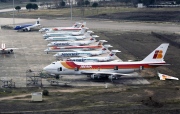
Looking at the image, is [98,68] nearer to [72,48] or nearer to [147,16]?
[72,48]

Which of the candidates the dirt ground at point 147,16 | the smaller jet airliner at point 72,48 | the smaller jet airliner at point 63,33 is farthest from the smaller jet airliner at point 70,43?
the dirt ground at point 147,16

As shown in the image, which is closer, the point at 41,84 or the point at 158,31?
the point at 41,84

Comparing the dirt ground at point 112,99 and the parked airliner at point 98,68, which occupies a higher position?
the parked airliner at point 98,68

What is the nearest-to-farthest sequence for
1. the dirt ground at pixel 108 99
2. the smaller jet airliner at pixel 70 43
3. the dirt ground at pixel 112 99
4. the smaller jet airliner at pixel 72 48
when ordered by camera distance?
1. the dirt ground at pixel 112 99
2. the dirt ground at pixel 108 99
3. the smaller jet airliner at pixel 72 48
4. the smaller jet airliner at pixel 70 43

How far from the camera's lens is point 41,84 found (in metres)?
68.7

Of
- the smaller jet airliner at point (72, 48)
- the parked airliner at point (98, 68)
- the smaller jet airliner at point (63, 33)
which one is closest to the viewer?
→ the parked airliner at point (98, 68)

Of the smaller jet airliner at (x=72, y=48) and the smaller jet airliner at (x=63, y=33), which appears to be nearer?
the smaller jet airliner at (x=72, y=48)

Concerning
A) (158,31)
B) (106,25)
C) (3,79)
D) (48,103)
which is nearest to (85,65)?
(3,79)

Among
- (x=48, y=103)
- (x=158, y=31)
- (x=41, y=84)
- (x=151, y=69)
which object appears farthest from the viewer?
(x=158, y=31)

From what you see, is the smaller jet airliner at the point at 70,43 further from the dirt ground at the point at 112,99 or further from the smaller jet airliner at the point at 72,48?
the dirt ground at the point at 112,99

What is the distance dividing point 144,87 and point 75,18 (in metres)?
109

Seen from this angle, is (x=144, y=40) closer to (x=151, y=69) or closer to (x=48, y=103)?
(x=151, y=69)

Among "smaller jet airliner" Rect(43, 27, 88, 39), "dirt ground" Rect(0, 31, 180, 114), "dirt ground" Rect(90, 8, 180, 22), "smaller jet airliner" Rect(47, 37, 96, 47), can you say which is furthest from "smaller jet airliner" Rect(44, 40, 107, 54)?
"dirt ground" Rect(90, 8, 180, 22)

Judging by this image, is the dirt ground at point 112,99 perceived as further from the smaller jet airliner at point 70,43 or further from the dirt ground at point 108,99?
the smaller jet airliner at point 70,43
